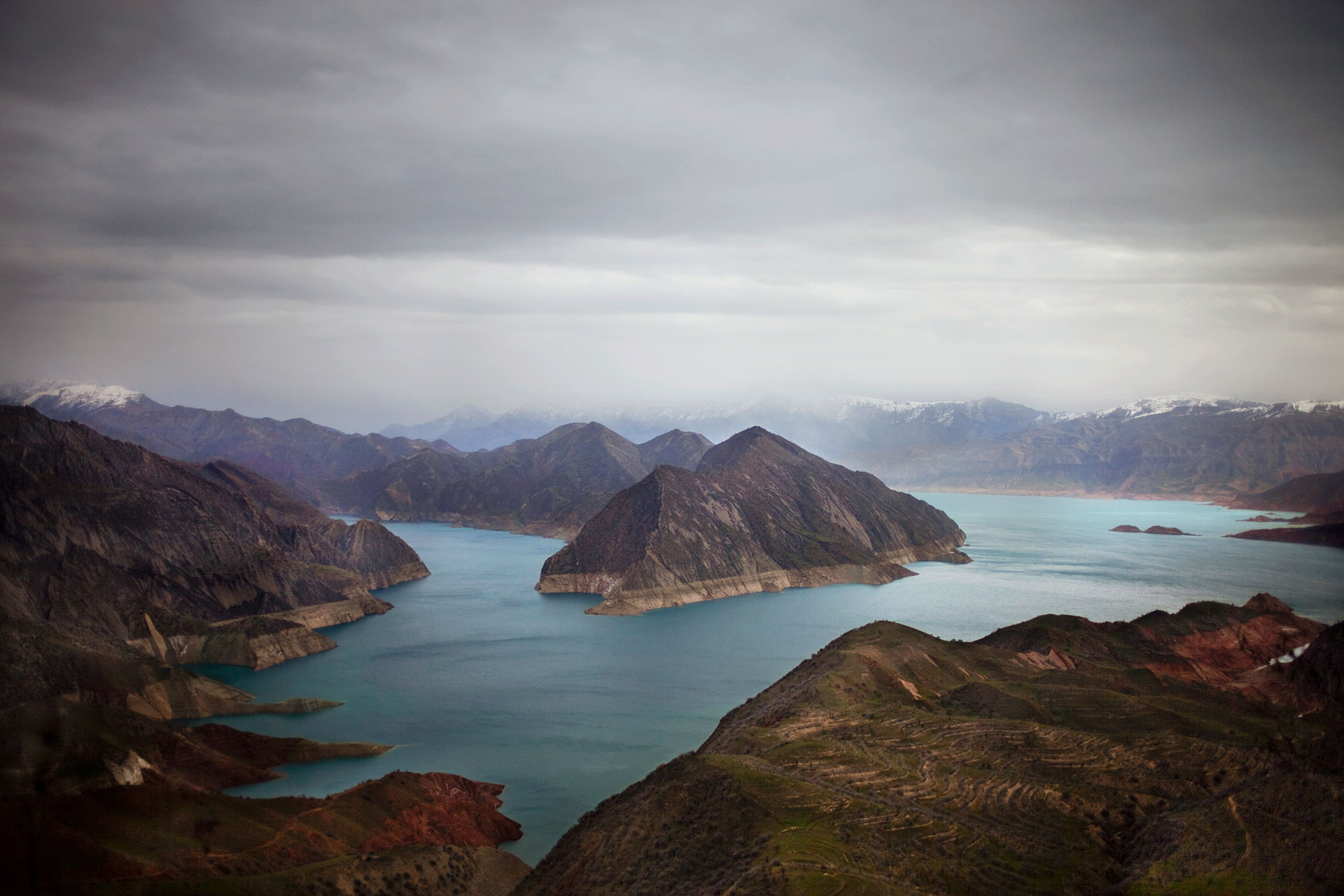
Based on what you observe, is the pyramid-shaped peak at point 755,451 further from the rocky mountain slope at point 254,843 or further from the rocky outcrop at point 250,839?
the rocky mountain slope at point 254,843

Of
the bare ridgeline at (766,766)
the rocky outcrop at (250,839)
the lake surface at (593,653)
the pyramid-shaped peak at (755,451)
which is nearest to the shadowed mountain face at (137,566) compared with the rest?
the bare ridgeline at (766,766)

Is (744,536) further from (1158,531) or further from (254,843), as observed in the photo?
(254,843)

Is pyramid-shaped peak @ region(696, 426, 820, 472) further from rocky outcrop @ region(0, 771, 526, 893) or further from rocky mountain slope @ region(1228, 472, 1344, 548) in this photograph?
rocky outcrop @ region(0, 771, 526, 893)

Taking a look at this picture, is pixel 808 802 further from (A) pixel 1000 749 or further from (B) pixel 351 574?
(B) pixel 351 574

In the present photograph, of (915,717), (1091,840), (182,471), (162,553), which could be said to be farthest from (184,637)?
(1091,840)

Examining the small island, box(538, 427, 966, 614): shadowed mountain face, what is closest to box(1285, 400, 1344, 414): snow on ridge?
box(538, 427, 966, 614): shadowed mountain face
